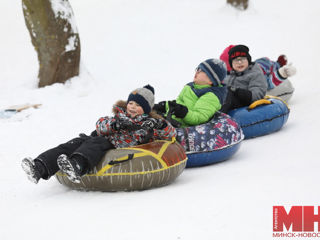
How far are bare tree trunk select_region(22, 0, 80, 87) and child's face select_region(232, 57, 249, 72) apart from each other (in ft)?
13.3

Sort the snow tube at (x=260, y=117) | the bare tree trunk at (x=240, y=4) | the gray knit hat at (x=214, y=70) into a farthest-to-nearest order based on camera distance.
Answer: the bare tree trunk at (x=240, y=4), the snow tube at (x=260, y=117), the gray knit hat at (x=214, y=70)

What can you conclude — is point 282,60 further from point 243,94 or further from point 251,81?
point 243,94

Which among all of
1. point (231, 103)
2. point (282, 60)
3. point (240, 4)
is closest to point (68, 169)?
point (231, 103)

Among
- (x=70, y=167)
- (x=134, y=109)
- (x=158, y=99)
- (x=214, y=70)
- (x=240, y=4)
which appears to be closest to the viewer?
(x=70, y=167)

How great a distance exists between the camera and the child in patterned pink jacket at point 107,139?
3.66 metres

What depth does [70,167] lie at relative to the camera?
356cm

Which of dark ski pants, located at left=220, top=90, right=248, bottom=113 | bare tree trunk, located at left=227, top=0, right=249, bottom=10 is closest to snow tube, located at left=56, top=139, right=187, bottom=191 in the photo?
dark ski pants, located at left=220, top=90, right=248, bottom=113

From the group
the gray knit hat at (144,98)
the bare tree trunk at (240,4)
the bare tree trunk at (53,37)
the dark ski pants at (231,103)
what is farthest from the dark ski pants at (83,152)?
the bare tree trunk at (240,4)

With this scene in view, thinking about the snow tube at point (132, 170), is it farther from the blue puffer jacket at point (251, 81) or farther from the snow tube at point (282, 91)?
the snow tube at point (282, 91)

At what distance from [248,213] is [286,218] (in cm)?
25

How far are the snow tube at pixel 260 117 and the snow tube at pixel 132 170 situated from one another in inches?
83.7

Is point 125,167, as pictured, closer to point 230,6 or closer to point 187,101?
point 187,101

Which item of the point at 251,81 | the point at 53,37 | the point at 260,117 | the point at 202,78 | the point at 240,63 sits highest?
the point at 53,37

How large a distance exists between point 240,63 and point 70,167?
353 cm
